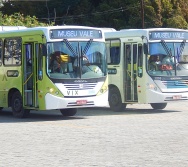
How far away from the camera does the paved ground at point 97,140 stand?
1323cm

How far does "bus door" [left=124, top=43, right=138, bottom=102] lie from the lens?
81.1ft

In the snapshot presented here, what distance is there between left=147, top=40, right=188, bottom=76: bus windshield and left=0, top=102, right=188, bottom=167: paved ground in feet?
4.80

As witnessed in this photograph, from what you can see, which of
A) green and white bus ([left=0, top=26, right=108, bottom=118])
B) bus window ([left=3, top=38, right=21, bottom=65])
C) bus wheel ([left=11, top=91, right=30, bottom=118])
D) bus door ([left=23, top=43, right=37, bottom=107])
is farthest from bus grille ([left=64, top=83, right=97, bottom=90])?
bus window ([left=3, top=38, right=21, bottom=65])

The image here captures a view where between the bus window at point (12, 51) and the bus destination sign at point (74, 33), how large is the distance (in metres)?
1.95

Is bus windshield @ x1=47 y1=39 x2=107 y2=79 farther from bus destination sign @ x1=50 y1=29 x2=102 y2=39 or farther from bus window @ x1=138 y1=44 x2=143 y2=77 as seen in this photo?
bus window @ x1=138 y1=44 x2=143 y2=77

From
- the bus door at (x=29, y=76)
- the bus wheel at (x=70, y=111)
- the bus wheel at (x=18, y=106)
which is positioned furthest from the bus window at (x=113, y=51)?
the bus wheel at (x=18, y=106)

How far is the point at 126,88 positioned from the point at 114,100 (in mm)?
766

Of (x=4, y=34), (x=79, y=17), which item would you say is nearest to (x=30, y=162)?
(x=4, y=34)

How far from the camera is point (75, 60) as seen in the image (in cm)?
2202

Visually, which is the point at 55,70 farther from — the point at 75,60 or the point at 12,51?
the point at 12,51

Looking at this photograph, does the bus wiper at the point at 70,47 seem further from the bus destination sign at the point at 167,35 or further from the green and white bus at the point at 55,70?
the bus destination sign at the point at 167,35

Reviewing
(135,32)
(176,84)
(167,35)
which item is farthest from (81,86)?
(167,35)

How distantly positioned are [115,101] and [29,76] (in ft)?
13.9

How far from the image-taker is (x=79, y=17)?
224 feet
